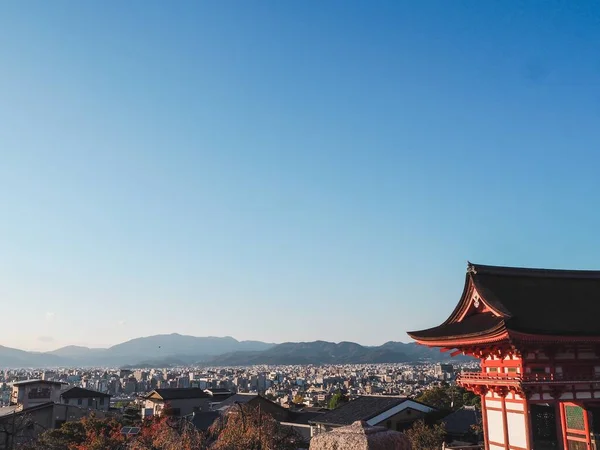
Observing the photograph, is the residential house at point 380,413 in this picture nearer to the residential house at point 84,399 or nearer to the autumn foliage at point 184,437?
the autumn foliage at point 184,437

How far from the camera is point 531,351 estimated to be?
59.1ft

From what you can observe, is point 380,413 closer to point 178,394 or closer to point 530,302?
point 530,302

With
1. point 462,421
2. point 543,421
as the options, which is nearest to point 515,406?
point 543,421

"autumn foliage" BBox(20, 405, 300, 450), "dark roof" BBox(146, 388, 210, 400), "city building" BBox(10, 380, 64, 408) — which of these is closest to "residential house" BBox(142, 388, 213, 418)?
"dark roof" BBox(146, 388, 210, 400)

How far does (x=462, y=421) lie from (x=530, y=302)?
2422 centimetres

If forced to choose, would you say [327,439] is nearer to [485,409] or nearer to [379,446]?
[379,446]

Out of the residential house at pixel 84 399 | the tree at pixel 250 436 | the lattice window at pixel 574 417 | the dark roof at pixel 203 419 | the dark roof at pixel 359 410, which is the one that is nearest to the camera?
the lattice window at pixel 574 417

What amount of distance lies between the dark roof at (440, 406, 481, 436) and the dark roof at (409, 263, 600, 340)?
19378 millimetres

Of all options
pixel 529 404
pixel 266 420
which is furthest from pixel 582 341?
pixel 266 420

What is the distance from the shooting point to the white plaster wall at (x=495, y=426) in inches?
755

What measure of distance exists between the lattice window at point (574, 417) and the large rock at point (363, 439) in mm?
14643

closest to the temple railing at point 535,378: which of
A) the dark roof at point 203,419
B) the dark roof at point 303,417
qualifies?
the dark roof at point 303,417

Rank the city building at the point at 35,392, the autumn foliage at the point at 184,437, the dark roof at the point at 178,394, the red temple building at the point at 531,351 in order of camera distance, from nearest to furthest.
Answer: the red temple building at the point at 531,351 < the autumn foliage at the point at 184,437 < the dark roof at the point at 178,394 < the city building at the point at 35,392

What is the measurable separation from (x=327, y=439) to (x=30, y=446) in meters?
30.8
